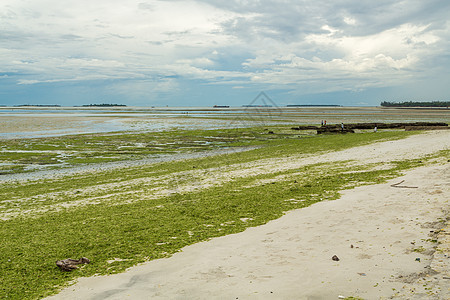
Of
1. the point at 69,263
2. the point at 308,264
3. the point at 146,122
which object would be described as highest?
the point at 146,122

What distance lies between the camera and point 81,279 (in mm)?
7984

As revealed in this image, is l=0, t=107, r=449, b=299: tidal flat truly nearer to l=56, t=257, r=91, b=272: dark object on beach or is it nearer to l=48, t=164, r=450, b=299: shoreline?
l=56, t=257, r=91, b=272: dark object on beach

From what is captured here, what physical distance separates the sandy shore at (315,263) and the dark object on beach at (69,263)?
836mm

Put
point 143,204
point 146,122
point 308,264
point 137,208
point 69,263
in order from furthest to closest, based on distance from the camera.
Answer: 1. point 146,122
2. point 143,204
3. point 137,208
4. point 69,263
5. point 308,264

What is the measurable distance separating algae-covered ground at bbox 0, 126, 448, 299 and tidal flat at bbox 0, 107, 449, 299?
0.04 metres

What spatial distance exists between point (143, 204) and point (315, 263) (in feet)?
32.1

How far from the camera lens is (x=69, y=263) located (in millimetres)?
8641

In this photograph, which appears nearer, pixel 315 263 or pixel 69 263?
pixel 315 263

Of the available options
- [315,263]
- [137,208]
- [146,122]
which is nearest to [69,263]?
[137,208]

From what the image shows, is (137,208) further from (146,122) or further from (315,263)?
(146,122)

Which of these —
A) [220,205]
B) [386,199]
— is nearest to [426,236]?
[386,199]

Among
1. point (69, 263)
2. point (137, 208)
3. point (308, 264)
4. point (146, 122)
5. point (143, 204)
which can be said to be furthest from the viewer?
point (146, 122)

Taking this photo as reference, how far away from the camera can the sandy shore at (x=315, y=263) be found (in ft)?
21.5

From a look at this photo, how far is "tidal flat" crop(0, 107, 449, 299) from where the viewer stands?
930cm
